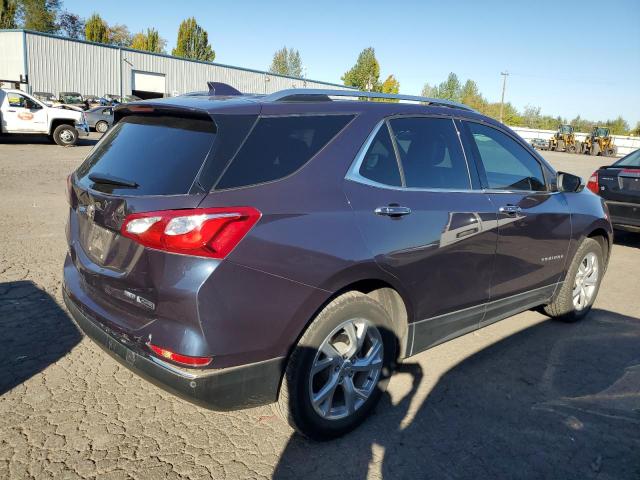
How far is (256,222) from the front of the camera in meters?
2.33

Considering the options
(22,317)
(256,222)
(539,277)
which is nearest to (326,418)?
(256,222)

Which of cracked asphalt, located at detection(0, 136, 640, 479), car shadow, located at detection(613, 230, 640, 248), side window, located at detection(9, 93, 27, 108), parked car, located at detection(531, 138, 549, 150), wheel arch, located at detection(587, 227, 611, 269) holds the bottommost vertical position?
cracked asphalt, located at detection(0, 136, 640, 479)

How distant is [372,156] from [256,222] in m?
0.91

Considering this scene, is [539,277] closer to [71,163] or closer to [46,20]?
[71,163]

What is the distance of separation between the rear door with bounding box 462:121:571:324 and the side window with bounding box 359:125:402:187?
0.82m

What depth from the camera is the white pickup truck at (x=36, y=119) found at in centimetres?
1753

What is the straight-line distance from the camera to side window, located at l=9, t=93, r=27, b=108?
17.5m

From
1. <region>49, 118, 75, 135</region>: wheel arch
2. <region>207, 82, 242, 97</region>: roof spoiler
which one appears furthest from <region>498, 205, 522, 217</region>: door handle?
<region>49, 118, 75, 135</region>: wheel arch

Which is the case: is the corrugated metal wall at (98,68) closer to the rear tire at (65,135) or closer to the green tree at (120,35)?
the rear tire at (65,135)

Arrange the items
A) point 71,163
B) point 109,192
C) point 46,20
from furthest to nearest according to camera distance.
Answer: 1. point 46,20
2. point 71,163
3. point 109,192

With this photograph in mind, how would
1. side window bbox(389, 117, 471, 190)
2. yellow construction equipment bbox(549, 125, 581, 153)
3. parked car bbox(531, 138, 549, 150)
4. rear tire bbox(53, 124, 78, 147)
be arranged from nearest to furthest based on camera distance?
side window bbox(389, 117, 471, 190), rear tire bbox(53, 124, 78, 147), yellow construction equipment bbox(549, 125, 581, 153), parked car bbox(531, 138, 549, 150)

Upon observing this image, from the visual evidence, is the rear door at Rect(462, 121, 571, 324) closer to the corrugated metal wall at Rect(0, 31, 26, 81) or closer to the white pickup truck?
the white pickup truck

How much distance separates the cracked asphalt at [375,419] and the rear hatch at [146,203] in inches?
27.7

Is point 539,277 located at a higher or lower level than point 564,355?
higher
